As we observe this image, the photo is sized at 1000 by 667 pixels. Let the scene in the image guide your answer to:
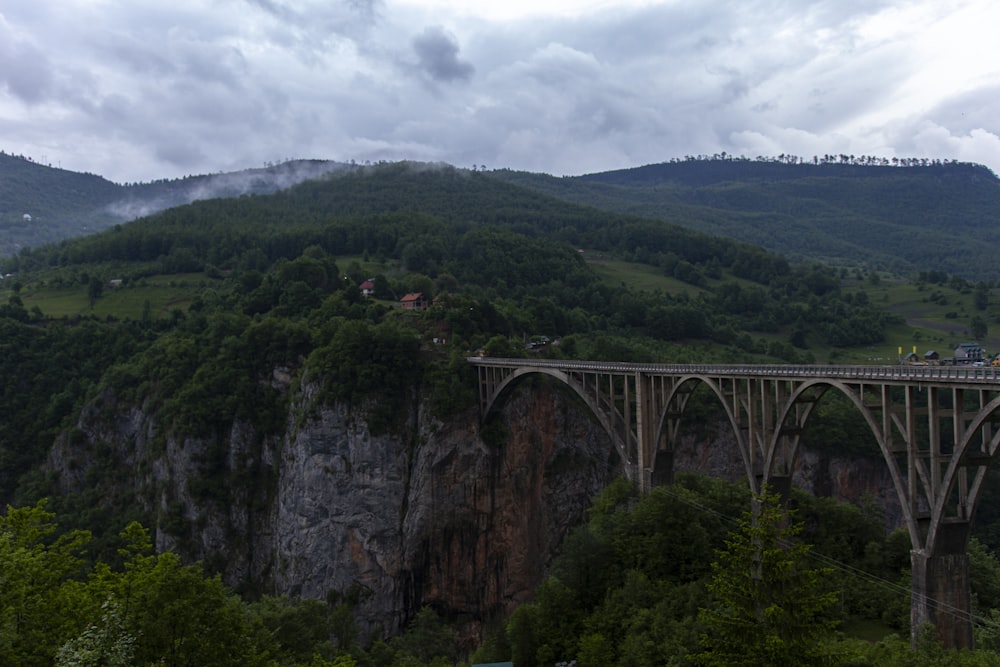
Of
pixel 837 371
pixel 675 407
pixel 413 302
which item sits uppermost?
pixel 413 302

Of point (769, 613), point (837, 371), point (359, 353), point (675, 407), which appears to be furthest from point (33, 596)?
point (359, 353)

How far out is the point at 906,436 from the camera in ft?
87.6

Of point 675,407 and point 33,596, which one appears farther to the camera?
point 675,407

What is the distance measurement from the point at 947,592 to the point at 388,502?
5018 centimetres

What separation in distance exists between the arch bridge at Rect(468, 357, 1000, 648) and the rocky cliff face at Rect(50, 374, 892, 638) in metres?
25.3

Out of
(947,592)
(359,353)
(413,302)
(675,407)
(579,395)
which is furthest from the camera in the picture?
(413,302)

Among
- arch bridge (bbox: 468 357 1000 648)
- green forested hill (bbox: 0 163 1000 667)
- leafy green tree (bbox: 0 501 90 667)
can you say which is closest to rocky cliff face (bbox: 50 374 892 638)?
green forested hill (bbox: 0 163 1000 667)

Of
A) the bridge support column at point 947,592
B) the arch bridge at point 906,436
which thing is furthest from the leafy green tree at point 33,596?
the bridge support column at point 947,592

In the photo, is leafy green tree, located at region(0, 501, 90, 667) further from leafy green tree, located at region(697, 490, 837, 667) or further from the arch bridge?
the arch bridge

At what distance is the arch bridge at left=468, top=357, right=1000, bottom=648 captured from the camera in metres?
24.7

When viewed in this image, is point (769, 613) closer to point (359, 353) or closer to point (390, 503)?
point (390, 503)

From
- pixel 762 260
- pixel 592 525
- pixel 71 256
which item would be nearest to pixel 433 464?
pixel 592 525

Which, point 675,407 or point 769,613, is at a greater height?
point 675,407

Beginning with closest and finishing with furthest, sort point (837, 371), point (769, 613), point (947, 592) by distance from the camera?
1. point (769, 613)
2. point (947, 592)
3. point (837, 371)
